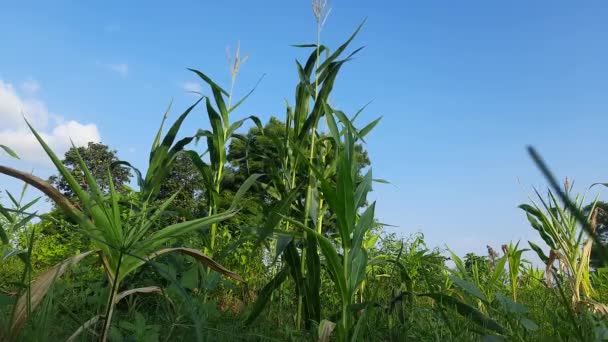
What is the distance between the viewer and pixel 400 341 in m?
2.09

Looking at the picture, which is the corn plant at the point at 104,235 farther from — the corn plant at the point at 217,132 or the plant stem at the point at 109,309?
the corn plant at the point at 217,132

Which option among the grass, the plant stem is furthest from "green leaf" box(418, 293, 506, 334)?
the plant stem

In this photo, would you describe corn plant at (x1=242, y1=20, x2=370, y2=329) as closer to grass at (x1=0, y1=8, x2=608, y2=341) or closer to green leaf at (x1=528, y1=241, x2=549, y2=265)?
grass at (x1=0, y1=8, x2=608, y2=341)

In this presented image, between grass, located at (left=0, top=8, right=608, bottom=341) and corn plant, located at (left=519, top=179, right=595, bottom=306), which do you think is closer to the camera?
grass, located at (left=0, top=8, right=608, bottom=341)

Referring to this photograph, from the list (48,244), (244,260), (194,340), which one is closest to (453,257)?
(244,260)

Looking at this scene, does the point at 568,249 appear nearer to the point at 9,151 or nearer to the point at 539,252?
the point at 539,252

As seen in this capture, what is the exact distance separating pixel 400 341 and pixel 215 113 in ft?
7.16

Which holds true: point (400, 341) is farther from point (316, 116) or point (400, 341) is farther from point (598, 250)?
point (598, 250)

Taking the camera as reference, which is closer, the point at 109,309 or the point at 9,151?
the point at 109,309

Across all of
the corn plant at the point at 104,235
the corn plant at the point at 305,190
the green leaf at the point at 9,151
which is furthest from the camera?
the corn plant at the point at 305,190

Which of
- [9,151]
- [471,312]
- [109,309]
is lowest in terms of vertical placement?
[109,309]

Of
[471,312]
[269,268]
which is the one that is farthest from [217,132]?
[471,312]

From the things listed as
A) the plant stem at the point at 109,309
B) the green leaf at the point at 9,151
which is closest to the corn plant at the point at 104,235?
the plant stem at the point at 109,309

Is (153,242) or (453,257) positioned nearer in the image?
(153,242)
